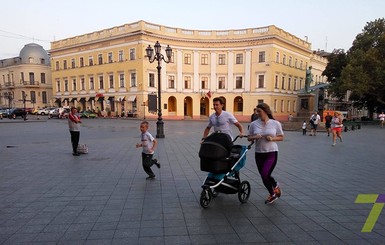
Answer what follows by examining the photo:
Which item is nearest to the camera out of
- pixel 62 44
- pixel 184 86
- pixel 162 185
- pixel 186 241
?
pixel 186 241

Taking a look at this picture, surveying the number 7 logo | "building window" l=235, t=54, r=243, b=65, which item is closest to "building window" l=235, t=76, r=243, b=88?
"building window" l=235, t=54, r=243, b=65

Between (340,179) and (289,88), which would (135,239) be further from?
(289,88)

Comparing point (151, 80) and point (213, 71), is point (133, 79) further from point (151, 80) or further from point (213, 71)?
point (213, 71)

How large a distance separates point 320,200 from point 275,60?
42.2m

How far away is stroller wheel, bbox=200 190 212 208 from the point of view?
459 cm

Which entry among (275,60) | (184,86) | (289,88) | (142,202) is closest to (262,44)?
(275,60)

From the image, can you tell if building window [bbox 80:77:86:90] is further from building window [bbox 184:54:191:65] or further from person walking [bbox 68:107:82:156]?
person walking [bbox 68:107:82:156]

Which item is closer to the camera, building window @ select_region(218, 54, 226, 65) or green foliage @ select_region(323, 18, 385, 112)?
green foliage @ select_region(323, 18, 385, 112)

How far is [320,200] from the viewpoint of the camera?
5.16 meters

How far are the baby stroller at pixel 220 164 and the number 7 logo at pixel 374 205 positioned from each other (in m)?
1.95

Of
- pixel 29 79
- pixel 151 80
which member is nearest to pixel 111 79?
pixel 151 80

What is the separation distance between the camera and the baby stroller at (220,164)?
4418 mm

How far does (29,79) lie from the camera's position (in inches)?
2594

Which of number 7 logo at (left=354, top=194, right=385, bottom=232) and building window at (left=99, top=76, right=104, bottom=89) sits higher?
building window at (left=99, top=76, right=104, bottom=89)
